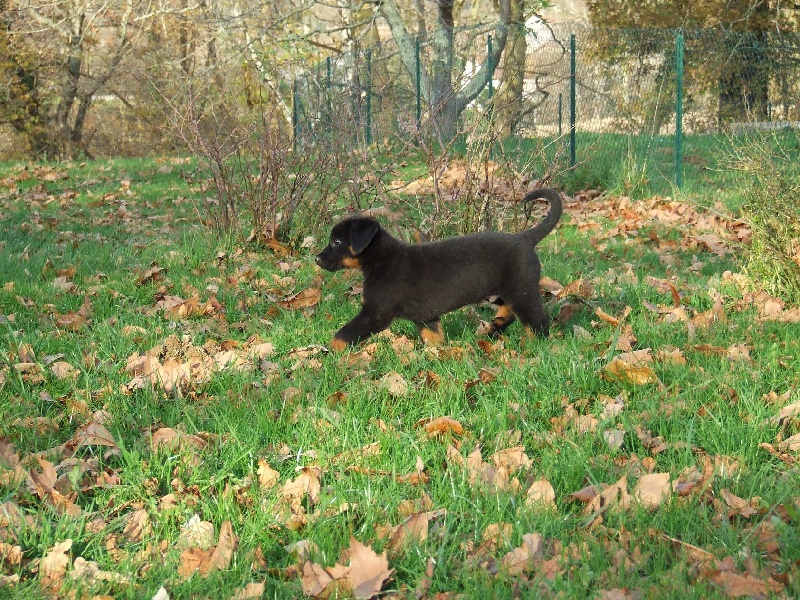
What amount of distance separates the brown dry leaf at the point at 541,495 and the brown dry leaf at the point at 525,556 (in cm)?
21

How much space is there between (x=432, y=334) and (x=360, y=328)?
449 millimetres

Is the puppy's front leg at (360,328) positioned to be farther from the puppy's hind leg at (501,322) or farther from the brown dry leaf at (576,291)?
the brown dry leaf at (576,291)

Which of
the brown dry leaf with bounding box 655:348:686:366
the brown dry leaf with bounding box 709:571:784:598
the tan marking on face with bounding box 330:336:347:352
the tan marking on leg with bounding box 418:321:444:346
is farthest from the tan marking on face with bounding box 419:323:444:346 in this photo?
the brown dry leaf with bounding box 709:571:784:598

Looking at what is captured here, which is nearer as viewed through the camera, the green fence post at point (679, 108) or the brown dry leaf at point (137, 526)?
the brown dry leaf at point (137, 526)

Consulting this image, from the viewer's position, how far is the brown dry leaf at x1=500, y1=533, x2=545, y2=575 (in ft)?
9.08

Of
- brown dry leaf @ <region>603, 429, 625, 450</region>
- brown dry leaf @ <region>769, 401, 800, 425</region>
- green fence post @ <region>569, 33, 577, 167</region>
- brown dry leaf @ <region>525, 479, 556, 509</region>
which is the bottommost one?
brown dry leaf @ <region>525, 479, 556, 509</region>

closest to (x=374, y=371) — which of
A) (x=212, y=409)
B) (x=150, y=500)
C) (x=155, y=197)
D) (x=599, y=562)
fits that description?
(x=212, y=409)

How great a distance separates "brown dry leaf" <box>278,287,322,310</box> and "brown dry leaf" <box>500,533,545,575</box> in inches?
138

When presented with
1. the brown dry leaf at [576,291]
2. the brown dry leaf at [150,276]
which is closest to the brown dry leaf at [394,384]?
the brown dry leaf at [576,291]

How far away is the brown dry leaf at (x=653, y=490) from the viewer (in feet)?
10.2

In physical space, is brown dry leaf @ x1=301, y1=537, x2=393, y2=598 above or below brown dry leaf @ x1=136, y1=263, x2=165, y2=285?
below

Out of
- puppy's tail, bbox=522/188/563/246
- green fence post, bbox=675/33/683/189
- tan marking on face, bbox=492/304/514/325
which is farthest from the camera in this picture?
green fence post, bbox=675/33/683/189

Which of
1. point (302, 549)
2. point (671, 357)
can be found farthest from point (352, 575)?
point (671, 357)

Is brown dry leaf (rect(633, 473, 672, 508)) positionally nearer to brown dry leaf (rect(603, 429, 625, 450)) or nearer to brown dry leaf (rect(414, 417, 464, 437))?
brown dry leaf (rect(603, 429, 625, 450))
